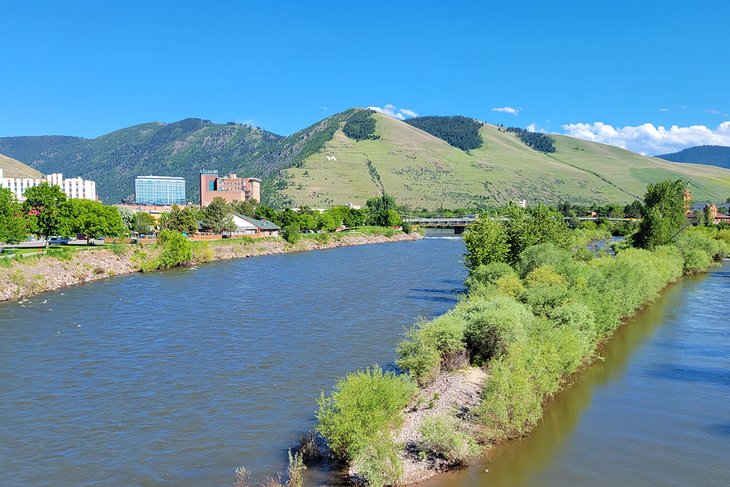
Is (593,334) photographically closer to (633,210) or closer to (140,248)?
(140,248)

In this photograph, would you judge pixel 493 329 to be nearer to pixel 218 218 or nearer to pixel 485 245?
pixel 485 245

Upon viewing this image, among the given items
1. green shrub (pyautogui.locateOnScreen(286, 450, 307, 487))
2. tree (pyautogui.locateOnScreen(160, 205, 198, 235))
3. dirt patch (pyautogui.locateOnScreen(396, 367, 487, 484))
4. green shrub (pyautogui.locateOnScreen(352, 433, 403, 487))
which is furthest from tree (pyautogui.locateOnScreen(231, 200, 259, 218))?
green shrub (pyautogui.locateOnScreen(352, 433, 403, 487))

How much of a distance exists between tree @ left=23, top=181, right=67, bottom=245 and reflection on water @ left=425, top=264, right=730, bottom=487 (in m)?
59.6

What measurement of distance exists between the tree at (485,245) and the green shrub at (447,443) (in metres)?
28.5

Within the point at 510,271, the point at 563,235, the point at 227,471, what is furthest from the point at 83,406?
the point at 563,235

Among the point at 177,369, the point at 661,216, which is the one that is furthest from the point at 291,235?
the point at 177,369

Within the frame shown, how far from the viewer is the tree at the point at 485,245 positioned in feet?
147

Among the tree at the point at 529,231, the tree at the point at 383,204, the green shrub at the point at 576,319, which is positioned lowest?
the green shrub at the point at 576,319

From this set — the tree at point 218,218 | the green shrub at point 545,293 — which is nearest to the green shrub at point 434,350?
the green shrub at point 545,293

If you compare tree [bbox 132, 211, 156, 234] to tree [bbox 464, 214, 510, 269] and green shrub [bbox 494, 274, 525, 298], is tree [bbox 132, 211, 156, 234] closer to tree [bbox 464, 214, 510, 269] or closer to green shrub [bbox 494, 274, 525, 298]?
tree [bbox 464, 214, 510, 269]

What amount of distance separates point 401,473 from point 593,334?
629 inches

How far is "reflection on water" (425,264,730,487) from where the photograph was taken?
17237 millimetres

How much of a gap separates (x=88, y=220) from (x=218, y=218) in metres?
30.6

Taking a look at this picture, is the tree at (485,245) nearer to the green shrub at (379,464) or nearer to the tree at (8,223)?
the green shrub at (379,464)
